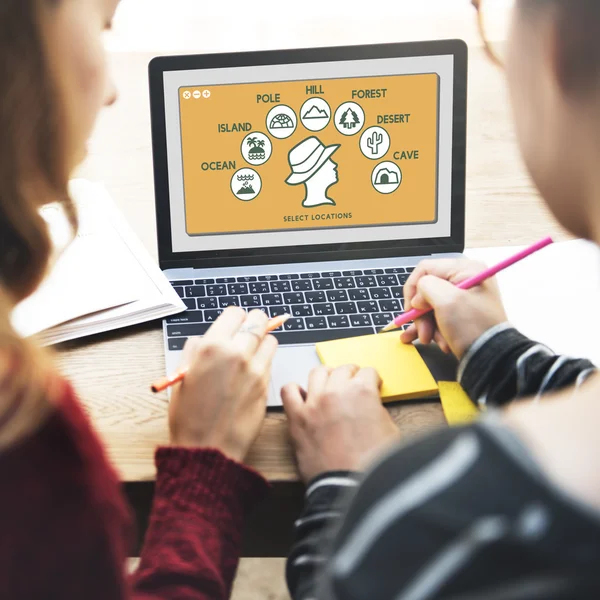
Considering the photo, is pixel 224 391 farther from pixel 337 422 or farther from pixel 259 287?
pixel 259 287

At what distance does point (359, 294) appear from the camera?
36.4 inches

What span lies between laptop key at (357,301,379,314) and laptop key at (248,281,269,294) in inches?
4.4

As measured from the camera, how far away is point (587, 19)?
46 cm

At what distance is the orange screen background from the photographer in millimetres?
951

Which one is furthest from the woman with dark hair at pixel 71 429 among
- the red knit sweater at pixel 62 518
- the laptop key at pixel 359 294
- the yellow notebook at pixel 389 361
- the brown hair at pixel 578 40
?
the brown hair at pixel 578 40

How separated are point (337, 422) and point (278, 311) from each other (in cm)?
22

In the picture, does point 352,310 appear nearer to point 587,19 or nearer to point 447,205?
point 447,205

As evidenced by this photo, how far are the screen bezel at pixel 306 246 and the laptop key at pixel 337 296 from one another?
0.08m

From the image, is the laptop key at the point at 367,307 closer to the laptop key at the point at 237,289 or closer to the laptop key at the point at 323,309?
the laptop key at the point at 323,309

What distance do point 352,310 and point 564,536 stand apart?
0.57 meters

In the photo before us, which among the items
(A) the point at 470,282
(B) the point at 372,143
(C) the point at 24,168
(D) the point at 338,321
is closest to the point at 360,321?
(D) the point at 338,321

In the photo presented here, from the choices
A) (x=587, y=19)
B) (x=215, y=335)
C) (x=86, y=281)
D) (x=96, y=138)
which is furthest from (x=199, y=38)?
(x=587, y=19)

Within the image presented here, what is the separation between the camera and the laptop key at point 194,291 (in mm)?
924

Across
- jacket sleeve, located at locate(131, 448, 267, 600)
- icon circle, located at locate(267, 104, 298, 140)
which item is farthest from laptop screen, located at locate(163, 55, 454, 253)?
jacket sleeve, located at locate(131, 448, 267, 600)
